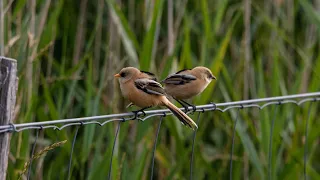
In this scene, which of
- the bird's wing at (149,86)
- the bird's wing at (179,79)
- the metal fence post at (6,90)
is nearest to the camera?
the metal fence post at (6,90)

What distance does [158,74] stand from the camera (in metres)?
4.14

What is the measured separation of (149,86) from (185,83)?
46cm

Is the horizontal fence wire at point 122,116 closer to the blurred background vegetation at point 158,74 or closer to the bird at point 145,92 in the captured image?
the bird at point 145,92

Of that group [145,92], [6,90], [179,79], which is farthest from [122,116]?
[6,90]

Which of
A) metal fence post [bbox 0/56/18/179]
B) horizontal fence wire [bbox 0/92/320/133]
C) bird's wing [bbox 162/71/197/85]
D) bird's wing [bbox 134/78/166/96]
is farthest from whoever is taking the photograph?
bird's wing [bbox 162/71/197/85]

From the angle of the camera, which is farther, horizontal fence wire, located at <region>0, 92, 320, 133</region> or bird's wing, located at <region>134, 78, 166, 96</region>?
bird's wing, located at <region>134, 78, 166, 96</region>

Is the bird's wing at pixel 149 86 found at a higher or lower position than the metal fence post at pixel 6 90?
higher

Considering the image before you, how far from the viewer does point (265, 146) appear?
3.60 m

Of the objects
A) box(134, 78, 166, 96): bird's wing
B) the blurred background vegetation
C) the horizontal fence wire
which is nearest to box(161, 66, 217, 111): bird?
the blurred background vegetation

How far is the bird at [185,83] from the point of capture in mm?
3543

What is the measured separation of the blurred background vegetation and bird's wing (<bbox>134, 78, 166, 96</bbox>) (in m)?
0.37

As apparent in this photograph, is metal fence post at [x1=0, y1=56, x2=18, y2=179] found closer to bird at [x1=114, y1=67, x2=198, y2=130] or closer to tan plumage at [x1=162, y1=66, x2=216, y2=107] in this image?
bird at [x1=114, y1=67, x2=198, y2=130]

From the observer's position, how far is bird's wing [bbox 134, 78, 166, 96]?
3.12m

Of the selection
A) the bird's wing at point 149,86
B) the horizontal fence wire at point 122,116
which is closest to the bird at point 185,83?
the horizontal fence wire at point 122,116
